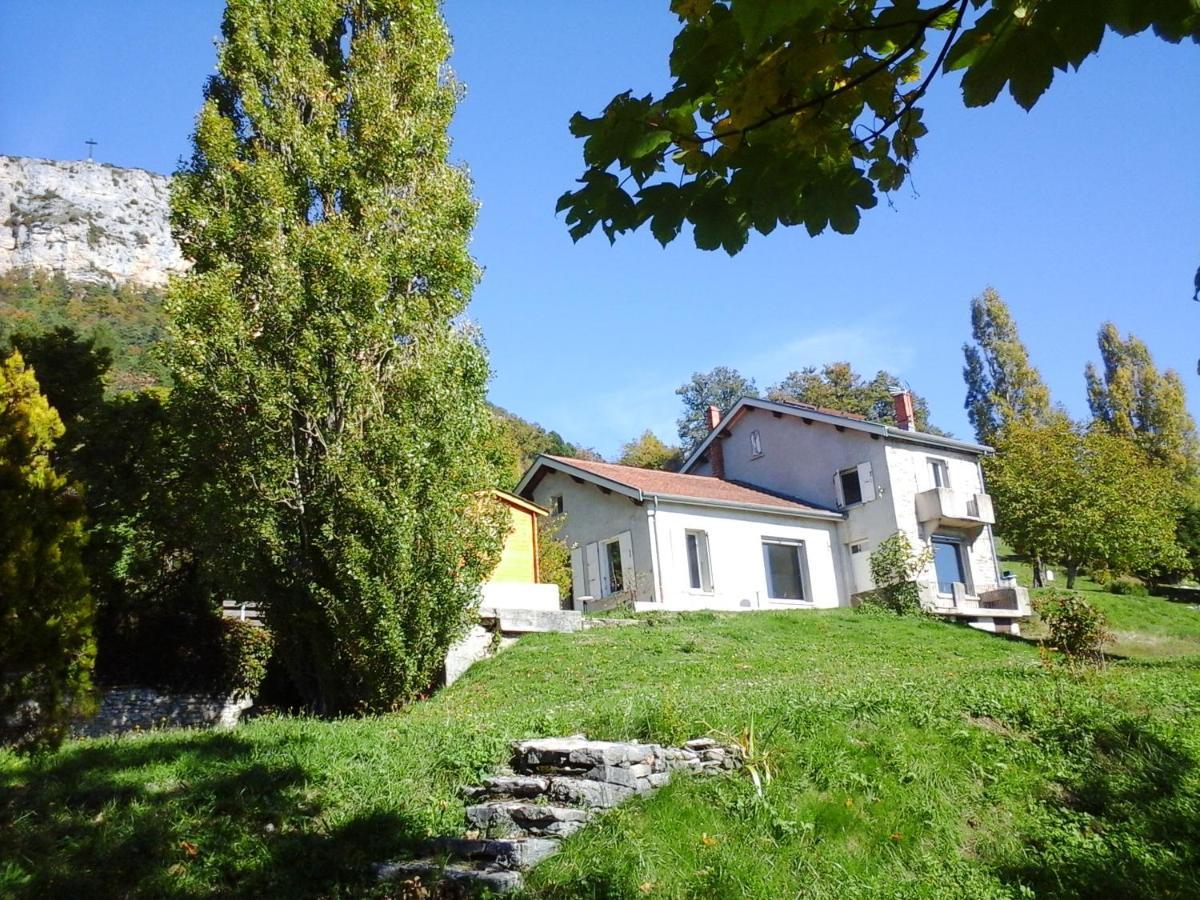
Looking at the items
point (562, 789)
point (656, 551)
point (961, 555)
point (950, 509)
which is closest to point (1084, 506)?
point (961, 555)

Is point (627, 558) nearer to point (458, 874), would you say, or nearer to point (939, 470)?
point (939, 470)

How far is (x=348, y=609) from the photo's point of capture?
1268 centimetres

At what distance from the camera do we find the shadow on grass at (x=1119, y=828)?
6.06 metres

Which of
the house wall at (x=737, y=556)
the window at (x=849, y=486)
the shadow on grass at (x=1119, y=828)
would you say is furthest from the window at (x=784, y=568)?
the shadow on grass at (x=1119, y=828)

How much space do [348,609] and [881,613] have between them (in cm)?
1433

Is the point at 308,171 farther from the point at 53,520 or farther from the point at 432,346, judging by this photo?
the point at 53,520

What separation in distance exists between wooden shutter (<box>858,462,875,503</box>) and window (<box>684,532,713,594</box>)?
18.2 feet

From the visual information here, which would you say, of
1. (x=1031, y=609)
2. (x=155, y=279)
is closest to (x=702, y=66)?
(x=1031, y=609)

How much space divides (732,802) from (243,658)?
11.0 metres

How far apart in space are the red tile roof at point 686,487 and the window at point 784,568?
1.14 meters

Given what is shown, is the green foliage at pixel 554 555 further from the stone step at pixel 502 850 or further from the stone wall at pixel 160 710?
the stone step at pixel 502 850

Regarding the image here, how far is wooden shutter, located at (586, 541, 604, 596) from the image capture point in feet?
83.7

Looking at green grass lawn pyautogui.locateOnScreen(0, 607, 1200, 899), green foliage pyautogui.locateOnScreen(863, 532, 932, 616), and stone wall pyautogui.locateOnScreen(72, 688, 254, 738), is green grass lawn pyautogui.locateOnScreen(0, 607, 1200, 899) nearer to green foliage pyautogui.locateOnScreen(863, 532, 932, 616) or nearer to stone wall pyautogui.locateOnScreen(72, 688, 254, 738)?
stone wall pyautogui.locateOnScreen(72, 688, 254, 738)

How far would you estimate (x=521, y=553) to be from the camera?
21250 mm
